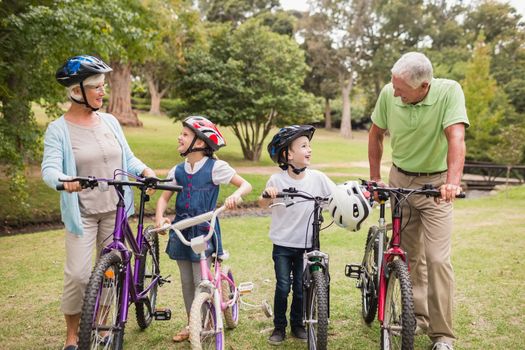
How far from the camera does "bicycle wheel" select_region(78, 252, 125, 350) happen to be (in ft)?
8.46

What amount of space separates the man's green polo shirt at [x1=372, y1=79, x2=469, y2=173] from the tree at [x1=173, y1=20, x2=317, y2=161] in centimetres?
1282

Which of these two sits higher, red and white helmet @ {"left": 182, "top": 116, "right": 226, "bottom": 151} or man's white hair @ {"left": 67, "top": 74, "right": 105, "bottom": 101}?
man's white hair @ {"left": 67, "top": 74, "right": 105, "bottom": 101}

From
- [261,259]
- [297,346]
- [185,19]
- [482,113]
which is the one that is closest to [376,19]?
[482,113]

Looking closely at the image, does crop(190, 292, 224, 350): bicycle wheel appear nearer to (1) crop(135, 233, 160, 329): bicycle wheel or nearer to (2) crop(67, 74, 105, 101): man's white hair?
(1) crop(135, 233, 160, 329): bicycle wheel

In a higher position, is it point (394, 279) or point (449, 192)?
point (449, 192)

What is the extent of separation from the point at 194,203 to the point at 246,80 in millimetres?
14169

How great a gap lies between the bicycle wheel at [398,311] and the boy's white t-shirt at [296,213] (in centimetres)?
67

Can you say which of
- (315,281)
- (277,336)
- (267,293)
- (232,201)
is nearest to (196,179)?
(232,201)

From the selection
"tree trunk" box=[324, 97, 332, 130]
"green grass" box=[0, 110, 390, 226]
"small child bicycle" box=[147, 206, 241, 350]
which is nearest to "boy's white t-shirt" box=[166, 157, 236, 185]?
"small child bicycle" box=[147, 206, 241, 350]

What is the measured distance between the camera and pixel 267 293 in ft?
16.5

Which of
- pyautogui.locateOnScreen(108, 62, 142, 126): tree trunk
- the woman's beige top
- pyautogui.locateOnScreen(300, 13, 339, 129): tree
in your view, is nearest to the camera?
the woman's beige top

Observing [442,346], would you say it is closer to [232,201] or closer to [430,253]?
[430,253]

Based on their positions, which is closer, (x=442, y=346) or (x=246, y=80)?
(x=442, y=346)

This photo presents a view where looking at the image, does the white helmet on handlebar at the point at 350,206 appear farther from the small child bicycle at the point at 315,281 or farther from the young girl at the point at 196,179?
the young girl at the point at 196,179
